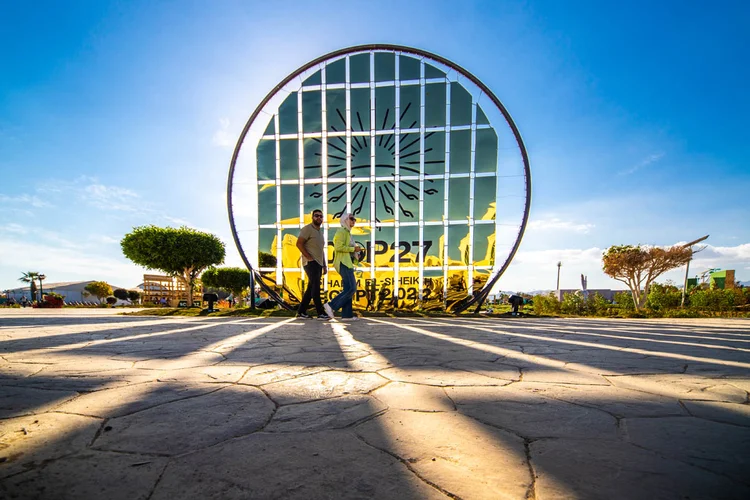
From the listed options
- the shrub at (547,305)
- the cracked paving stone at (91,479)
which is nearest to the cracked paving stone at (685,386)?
the cracked paving stone at (91,479)

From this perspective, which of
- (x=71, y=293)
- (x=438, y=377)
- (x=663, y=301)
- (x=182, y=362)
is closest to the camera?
(x=438, y=377)

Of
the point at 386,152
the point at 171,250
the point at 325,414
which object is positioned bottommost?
the point at 325,414

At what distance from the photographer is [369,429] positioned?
1.02 metres

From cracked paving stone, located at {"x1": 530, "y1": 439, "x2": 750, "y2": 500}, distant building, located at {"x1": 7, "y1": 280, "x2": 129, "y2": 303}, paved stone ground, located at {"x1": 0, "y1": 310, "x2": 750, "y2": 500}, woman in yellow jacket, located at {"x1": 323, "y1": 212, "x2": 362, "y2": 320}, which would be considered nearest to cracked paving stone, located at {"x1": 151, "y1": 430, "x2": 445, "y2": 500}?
paved stone ground, located at {"x1": 0, "y1": 310, "x2": 750, "y2": 500}

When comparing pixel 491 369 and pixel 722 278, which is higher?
pixel 491 369

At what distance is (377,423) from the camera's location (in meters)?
1.08

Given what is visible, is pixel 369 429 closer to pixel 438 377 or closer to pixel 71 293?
pixel 438 377

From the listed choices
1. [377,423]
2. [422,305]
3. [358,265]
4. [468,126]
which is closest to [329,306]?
[358,265]

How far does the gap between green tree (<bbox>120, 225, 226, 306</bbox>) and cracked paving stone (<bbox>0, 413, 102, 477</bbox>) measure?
17.2m

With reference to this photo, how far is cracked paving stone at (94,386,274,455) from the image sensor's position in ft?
2.97

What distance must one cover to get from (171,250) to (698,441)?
748 inches

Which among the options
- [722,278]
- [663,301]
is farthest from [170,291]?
[722,278]

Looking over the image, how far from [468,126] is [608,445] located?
1015 centimetres

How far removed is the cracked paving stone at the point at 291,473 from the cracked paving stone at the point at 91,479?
0.15 feet
